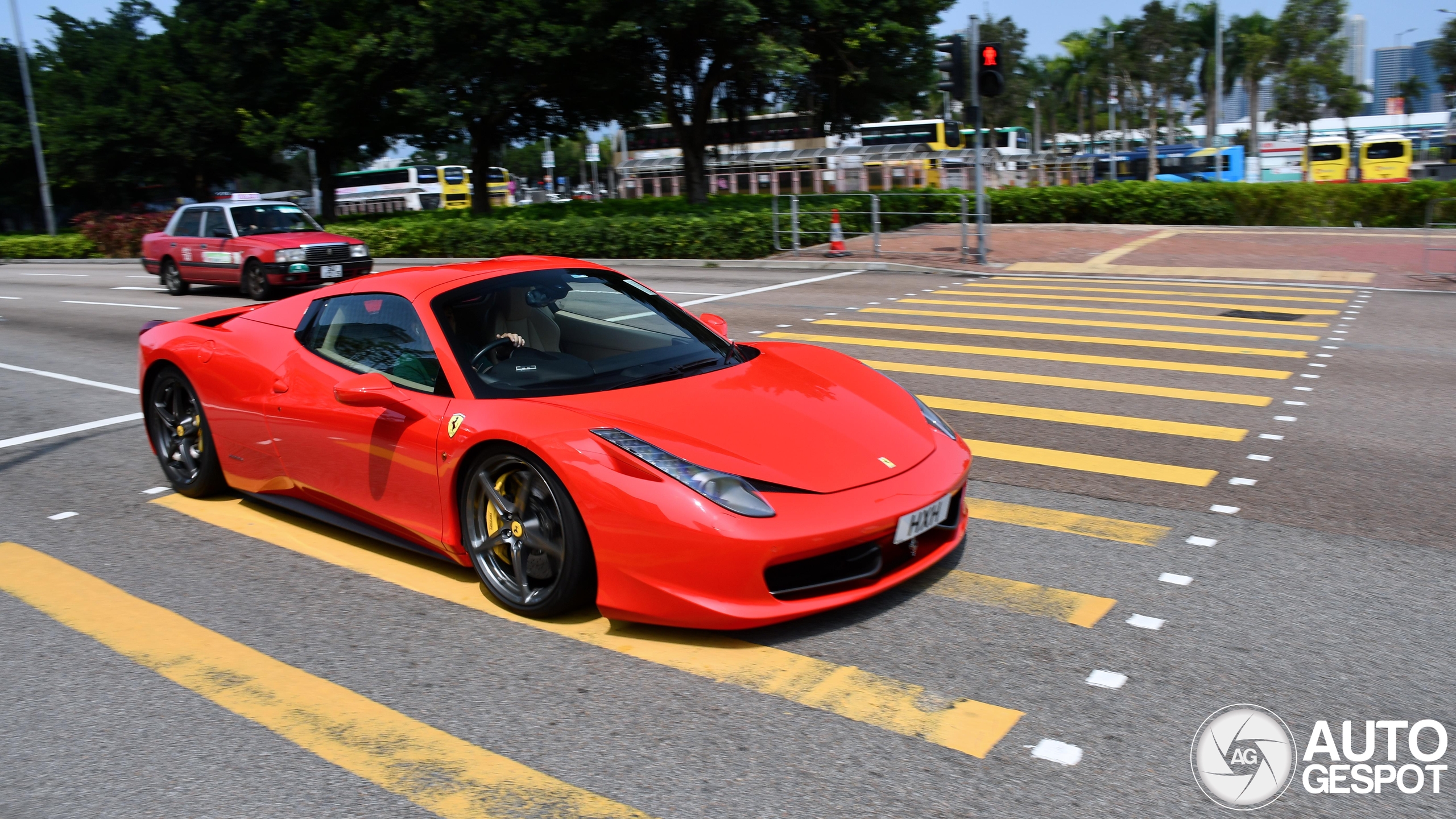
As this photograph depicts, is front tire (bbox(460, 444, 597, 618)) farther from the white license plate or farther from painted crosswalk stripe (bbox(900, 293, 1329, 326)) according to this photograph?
painted crosswalk stripe (bbox(900, 293, 1329, 326))

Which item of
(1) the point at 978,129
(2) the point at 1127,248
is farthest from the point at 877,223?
(2) the point at 1127,248

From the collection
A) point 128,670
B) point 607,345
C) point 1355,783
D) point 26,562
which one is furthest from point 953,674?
point 26,562

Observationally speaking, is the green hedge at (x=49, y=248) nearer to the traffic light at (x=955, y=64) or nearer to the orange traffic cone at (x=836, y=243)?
the orange traffic cone at (x=836, y=243)

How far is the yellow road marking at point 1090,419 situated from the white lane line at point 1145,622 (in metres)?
3.32

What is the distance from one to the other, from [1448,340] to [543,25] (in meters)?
24.2

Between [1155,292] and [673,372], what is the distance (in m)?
12.1

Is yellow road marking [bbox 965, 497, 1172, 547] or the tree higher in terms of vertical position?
the tree

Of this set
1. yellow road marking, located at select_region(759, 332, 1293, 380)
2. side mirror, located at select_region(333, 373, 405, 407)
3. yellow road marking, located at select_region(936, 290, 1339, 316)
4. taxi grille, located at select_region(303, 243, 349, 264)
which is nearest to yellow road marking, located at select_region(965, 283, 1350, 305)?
yellow road marking, located at select_region(936, 290, 1339, 316)

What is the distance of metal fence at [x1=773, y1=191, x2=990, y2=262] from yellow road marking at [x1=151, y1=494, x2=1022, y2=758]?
15243 mm

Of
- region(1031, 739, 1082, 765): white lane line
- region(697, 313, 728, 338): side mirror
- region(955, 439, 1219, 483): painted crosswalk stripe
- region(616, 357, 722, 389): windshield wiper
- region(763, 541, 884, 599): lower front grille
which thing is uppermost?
region(697, 313, 728, 338): side mirror

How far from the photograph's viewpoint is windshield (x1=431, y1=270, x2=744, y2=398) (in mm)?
Result: 4758

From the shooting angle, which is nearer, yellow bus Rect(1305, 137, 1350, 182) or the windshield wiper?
the windshield wiper

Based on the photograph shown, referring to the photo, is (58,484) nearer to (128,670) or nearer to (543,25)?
(128,670)

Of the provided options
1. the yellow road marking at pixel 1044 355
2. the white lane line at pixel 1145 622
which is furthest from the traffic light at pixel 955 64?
the white lane line at pixel 1145 622
